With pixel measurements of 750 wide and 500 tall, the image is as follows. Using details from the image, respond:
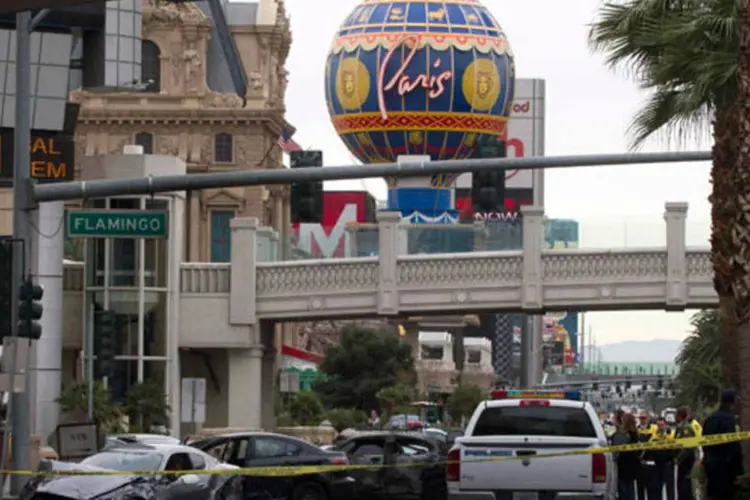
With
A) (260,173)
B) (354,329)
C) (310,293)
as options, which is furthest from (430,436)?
(354,329)

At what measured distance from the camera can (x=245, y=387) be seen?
197 ft

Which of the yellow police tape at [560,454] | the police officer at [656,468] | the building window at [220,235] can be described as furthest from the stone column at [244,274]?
the building window at [220,235]

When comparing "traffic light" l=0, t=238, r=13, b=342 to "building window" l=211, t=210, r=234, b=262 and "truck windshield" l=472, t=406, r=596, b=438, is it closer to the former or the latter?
"truck windshield" l=472, t=406, r=596, b=438

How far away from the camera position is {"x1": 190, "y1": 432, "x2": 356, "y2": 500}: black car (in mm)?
32812

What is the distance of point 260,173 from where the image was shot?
102 feet

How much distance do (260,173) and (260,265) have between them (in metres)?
28.9

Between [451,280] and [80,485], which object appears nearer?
[80,485]

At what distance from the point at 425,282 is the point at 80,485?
34320 mm

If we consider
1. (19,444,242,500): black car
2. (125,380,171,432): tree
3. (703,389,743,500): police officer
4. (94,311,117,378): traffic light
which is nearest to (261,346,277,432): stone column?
(125,380,171,432): tree

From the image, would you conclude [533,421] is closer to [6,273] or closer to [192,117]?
[6,273]

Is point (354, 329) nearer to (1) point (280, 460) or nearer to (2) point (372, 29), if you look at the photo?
(2) point (372, 29)

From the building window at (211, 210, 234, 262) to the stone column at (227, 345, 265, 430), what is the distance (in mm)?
37586

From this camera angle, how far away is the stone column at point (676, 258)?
57.7m

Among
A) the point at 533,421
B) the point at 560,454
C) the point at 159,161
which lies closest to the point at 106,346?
the point at 159,161
